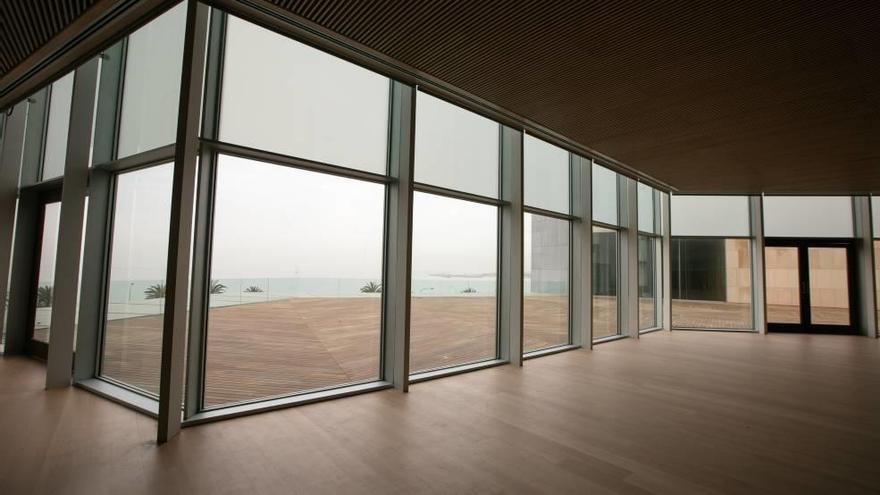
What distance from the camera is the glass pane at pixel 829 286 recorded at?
10.6 metres

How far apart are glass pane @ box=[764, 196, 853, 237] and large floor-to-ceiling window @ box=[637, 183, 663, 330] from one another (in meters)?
3.00

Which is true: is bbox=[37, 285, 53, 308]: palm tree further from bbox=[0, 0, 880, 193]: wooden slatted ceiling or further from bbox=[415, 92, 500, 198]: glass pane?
bbox=[415, 92, 500, 198]: glass pane

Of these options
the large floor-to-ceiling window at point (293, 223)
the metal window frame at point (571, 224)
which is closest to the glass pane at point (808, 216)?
the metal window frame at point (571, 224)

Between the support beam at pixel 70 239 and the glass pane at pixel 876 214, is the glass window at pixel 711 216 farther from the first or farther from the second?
the support beam at pixel 70 239

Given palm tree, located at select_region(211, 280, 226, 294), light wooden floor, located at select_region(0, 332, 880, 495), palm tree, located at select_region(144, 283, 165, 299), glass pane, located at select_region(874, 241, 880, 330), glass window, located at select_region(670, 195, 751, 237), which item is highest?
glass window, located at select_region(670, 195, 751, 237)

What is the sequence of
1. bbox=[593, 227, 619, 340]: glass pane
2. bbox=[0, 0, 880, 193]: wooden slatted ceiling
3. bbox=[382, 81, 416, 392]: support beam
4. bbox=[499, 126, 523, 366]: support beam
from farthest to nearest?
1. bbox=[593, 227, 619, 340]: glass pane
2. bbox=[499, 126, 523, 366]: support beam
3. bbox=[382, 81, 416, 392]: support beam
4. bbox=[0, 0, 880, 193]: wooden slatted ceiling

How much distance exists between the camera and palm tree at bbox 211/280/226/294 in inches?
162

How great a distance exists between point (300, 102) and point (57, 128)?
442 cm

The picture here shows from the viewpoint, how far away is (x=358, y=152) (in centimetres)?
502

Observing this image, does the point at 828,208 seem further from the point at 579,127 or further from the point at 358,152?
the point at 358,152

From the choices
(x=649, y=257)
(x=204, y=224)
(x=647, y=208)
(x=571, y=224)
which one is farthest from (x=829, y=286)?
(x=204, y=224)

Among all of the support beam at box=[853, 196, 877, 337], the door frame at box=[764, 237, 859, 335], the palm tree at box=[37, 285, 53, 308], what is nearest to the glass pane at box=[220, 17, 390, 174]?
the palm tree at box=[37, 285, 53, 308]

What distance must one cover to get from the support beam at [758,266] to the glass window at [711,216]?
0.15m

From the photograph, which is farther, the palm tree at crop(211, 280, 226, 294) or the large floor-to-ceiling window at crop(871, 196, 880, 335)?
the large floor-to-ceiling window at crop(871, 196, 880, 335)
